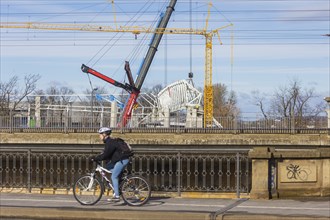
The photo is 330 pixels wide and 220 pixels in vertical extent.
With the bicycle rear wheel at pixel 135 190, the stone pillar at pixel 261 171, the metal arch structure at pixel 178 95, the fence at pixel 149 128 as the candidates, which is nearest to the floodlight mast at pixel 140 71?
the fence at pixel 149 128

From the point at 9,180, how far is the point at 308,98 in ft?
222

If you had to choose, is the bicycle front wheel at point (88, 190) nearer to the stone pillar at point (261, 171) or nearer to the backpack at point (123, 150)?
the backpack at point (123, 150)

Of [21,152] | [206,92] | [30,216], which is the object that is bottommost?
[30,216]

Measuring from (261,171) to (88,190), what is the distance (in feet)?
12.1

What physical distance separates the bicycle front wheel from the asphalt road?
147mm

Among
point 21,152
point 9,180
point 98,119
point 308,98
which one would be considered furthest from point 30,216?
point 308,98

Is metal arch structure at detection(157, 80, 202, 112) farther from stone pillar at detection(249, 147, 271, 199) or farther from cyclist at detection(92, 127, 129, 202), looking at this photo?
cyclist at detection(92, 127, 129, 202)

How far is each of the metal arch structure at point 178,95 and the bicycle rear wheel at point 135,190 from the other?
191 ft

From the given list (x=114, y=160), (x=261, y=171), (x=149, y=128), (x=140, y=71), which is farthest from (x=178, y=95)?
(x=114, y=160)

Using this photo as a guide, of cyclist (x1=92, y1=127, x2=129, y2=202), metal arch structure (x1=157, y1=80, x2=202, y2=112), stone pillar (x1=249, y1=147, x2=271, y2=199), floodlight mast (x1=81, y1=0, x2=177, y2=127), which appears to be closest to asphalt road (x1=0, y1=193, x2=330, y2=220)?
stone pillar (x1=249, y1=147, x2=271, y2=199)

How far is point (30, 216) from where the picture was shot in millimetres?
12008

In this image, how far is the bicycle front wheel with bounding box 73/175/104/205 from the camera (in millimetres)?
13008

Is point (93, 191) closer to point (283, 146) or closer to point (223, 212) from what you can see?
point (223, 212)

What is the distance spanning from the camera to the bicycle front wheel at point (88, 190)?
13008 mm
